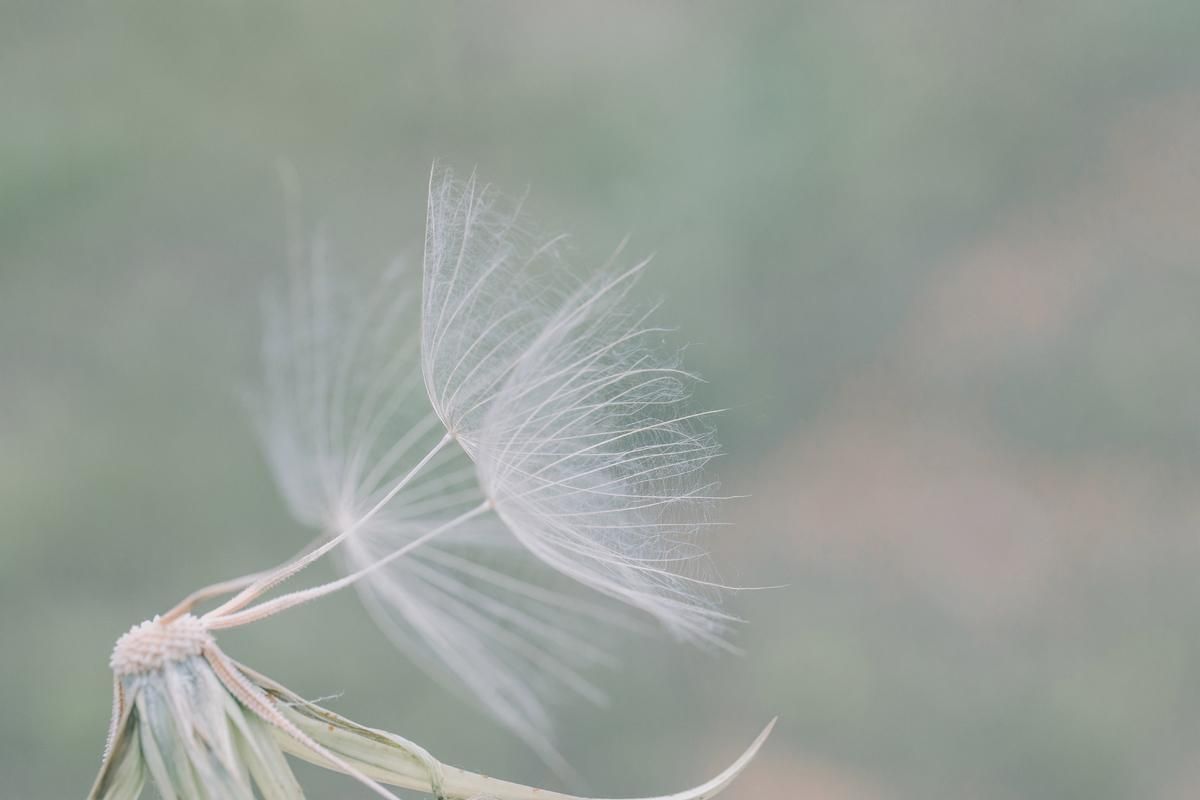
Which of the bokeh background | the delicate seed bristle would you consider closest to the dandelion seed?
the delicate seed bristle

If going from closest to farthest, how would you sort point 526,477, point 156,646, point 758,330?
point 156,646, point 526,477, point 758,330

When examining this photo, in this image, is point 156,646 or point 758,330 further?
point 758,330

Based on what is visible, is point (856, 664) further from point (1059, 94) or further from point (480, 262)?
point (480, 262)

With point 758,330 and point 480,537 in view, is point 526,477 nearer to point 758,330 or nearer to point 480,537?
point 480,537

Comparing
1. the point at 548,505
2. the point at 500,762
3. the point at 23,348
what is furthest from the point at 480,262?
the point at 23,348

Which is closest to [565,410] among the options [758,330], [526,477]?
[526,477]

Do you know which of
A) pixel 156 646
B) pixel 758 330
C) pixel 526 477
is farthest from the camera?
pixel 758 330
